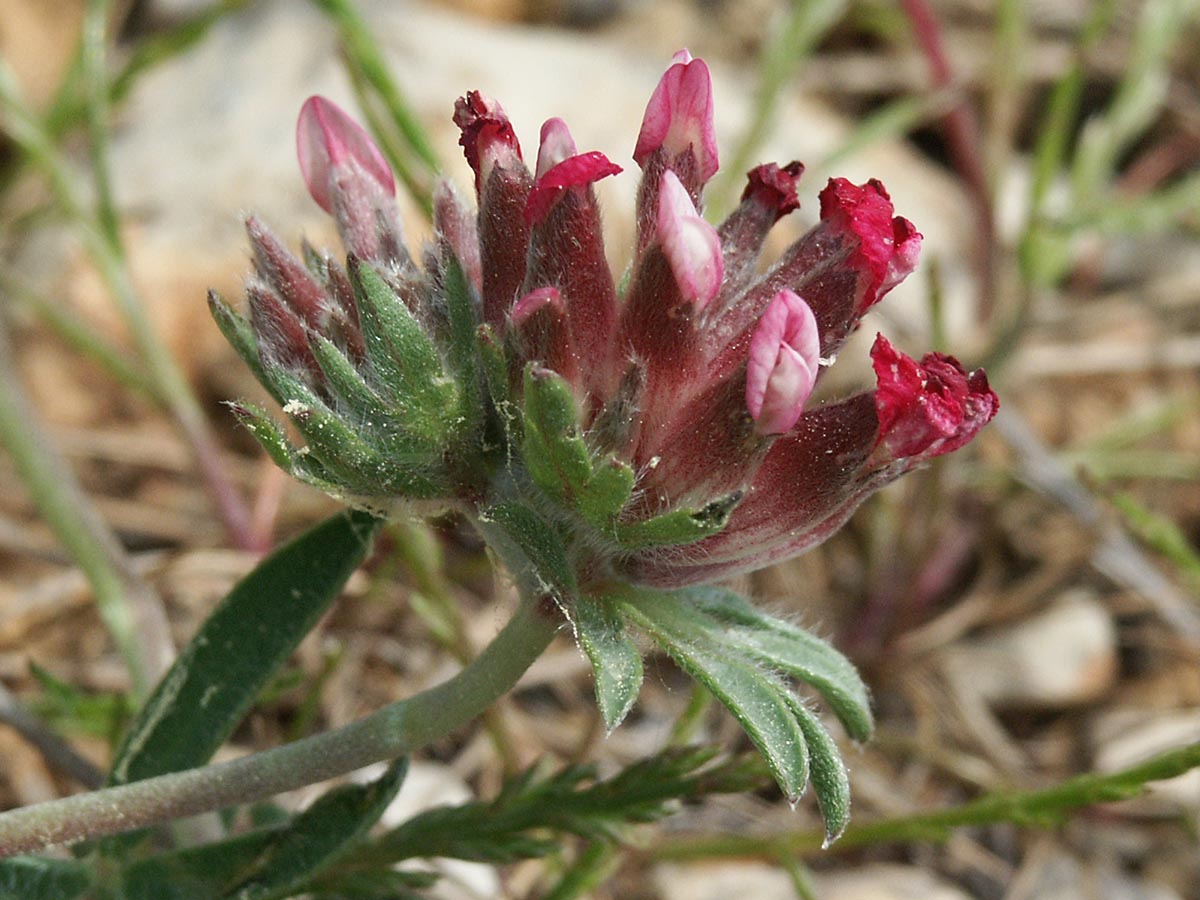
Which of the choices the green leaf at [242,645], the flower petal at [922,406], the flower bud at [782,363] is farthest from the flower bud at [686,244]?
the green leaf at [242,645]

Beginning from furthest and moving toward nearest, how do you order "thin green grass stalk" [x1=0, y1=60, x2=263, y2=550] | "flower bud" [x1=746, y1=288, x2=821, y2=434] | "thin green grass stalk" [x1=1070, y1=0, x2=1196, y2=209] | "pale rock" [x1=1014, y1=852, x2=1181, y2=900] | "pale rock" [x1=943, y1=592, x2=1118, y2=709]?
1. "thin green grass stalk" [x1=1070, y1=0, x2=1196, y2=209]
2. "pale rock" [x1=943, y1=592, x2=1118, y2=709]
3. "thin green grass stalk" [x1=0, y1=60, x2=263, y2=550]
4. "pale rock" [x1=1014, y1=852, x2=1181, y2=900]
5. "flower bud" [x1=746, y1=288, x2=821, y2=434]

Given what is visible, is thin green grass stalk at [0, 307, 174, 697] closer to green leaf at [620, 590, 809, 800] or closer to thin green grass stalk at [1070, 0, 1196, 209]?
green leaf at [620, 590, 809, 800]

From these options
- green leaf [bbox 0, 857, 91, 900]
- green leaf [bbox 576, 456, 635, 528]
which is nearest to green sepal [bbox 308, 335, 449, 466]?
green leaf [bbox 576, 456, 635, 528]

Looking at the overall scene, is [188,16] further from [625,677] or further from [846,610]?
Answer: [625,677]

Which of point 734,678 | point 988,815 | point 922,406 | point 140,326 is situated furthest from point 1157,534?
point 140,326

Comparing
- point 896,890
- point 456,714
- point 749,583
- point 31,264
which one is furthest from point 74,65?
point 896,890

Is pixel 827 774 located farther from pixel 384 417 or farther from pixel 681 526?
pixel 384 417

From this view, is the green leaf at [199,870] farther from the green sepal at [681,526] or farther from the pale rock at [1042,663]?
the pale rock at [1042,663]
